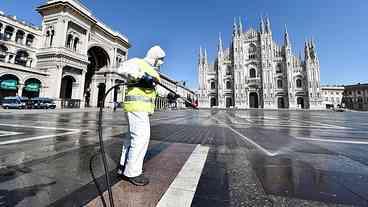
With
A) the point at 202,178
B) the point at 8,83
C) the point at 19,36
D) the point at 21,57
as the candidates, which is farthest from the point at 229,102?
the point at 202,178

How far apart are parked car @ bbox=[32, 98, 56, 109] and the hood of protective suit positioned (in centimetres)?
2894

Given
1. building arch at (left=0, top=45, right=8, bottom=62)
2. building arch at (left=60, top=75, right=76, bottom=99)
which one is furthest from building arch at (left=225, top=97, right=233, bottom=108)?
building arch at (left=0, top=45, right=8, bottom=62)

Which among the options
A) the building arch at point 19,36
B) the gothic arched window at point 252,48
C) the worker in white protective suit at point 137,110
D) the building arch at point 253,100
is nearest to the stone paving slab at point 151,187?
the worker in white protective suit at point 137,110

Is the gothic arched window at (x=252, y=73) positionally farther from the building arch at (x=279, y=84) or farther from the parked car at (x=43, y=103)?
the parked car at (x=43, y=103)

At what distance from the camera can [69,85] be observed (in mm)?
34594

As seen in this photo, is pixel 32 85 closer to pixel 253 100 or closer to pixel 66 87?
pixel 66 87

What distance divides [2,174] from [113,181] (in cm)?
142

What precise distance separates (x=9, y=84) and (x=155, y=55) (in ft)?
115

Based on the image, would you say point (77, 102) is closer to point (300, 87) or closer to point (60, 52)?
point (60, 52)

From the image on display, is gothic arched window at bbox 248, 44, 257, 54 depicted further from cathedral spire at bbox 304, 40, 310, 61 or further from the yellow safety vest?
the yellow safety vest

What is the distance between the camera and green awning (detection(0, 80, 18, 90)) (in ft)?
81.7

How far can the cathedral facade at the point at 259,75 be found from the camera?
46.3 m

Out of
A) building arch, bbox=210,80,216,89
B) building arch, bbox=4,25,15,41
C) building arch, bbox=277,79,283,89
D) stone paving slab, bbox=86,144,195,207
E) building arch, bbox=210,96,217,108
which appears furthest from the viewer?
building arch, bbox=210,80,216,89

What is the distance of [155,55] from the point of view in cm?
233
